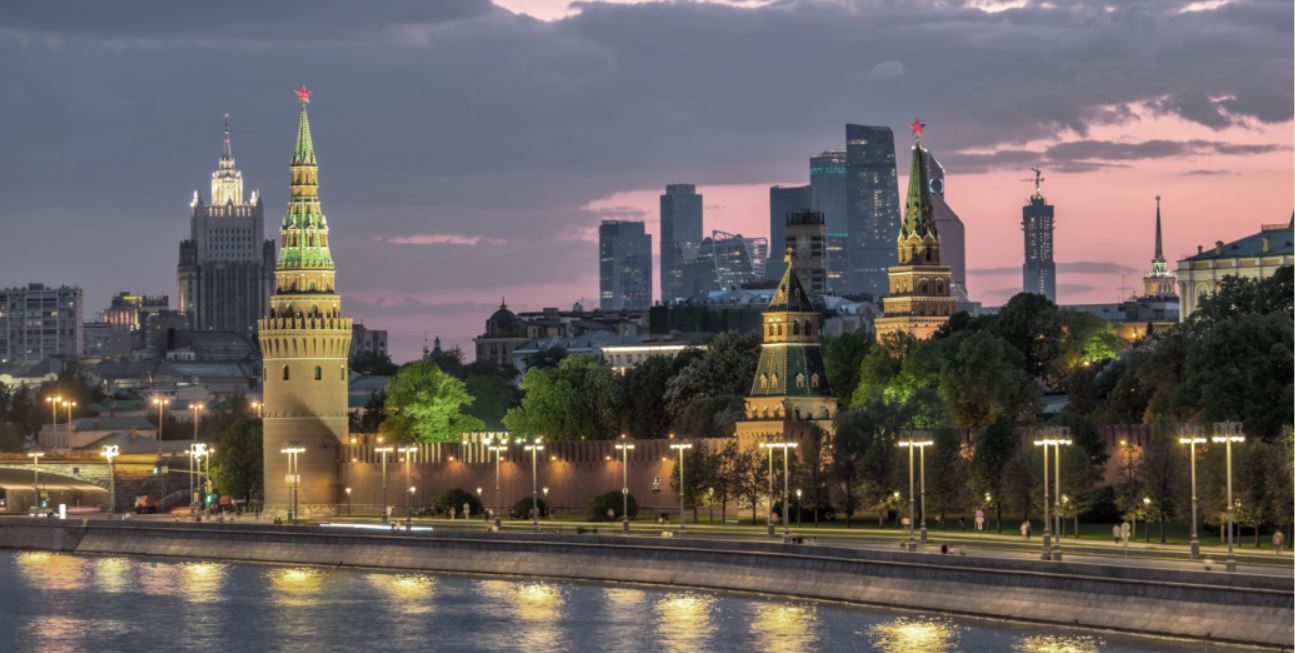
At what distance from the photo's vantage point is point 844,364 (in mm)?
160875

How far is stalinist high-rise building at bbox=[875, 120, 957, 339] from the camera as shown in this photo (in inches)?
7323

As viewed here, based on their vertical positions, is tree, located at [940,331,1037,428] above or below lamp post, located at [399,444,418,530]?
above

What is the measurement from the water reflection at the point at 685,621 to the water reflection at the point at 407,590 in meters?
9.59

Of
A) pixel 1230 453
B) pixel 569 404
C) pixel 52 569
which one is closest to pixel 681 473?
pixel 1230 453

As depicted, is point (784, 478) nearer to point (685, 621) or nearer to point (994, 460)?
point (994, 460)

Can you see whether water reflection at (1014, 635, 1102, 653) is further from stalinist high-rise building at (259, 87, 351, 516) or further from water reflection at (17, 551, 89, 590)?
stalinist high-rise building at (259, 87, 351, 516)

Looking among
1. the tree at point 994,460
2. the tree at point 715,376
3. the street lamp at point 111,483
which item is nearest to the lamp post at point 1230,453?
the tree at point 994,460

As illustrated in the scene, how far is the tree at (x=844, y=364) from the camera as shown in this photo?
15988cm

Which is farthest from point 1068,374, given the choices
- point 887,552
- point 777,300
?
point 887,552

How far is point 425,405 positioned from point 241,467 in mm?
12612

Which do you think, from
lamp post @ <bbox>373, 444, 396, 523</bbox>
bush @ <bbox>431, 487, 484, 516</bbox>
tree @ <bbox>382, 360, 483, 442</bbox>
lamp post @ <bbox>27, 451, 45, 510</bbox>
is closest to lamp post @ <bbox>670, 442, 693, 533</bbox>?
bush @ <bbox>431, 487, 484, 516</bbox>

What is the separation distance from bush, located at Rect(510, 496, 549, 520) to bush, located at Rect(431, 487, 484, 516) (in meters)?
5.21

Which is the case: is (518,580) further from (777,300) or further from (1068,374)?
(1068,374)

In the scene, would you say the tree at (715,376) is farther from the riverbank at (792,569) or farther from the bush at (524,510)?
the riverbank at (792,569)
